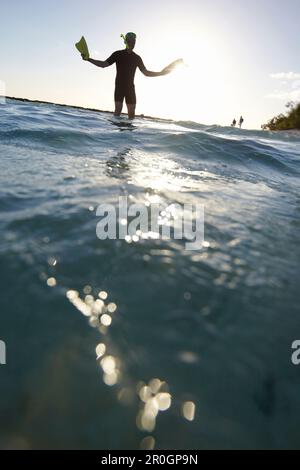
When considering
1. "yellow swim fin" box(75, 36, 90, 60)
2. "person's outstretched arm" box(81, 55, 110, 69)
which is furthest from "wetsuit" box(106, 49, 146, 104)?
"yellow swim fin" box(75, 36, 90, 60)

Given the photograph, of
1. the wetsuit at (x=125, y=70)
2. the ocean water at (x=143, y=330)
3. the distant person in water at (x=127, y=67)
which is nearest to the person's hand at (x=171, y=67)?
the distant person in water at (x=127, y=67)

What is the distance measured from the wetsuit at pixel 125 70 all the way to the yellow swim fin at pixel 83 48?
2.43 ft

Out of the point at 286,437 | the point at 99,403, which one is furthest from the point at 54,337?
the point at 286,437

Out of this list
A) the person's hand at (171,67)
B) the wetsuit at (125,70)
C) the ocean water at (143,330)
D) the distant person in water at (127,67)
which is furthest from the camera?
the wetsuit at (125,70)

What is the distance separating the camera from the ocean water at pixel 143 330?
103cm

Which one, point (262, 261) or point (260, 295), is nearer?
point (260, 295)

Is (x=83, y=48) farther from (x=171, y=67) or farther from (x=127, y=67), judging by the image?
(x=171, y=67)

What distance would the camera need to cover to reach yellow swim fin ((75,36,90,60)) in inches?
300

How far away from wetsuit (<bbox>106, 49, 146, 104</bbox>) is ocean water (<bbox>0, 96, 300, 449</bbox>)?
7084 mm

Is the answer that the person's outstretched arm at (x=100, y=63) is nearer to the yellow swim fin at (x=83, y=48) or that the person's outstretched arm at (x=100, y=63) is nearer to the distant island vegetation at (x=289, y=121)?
the yellow swim fin at (x=83, y=48)

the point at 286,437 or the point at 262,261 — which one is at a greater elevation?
the point at 262,261
